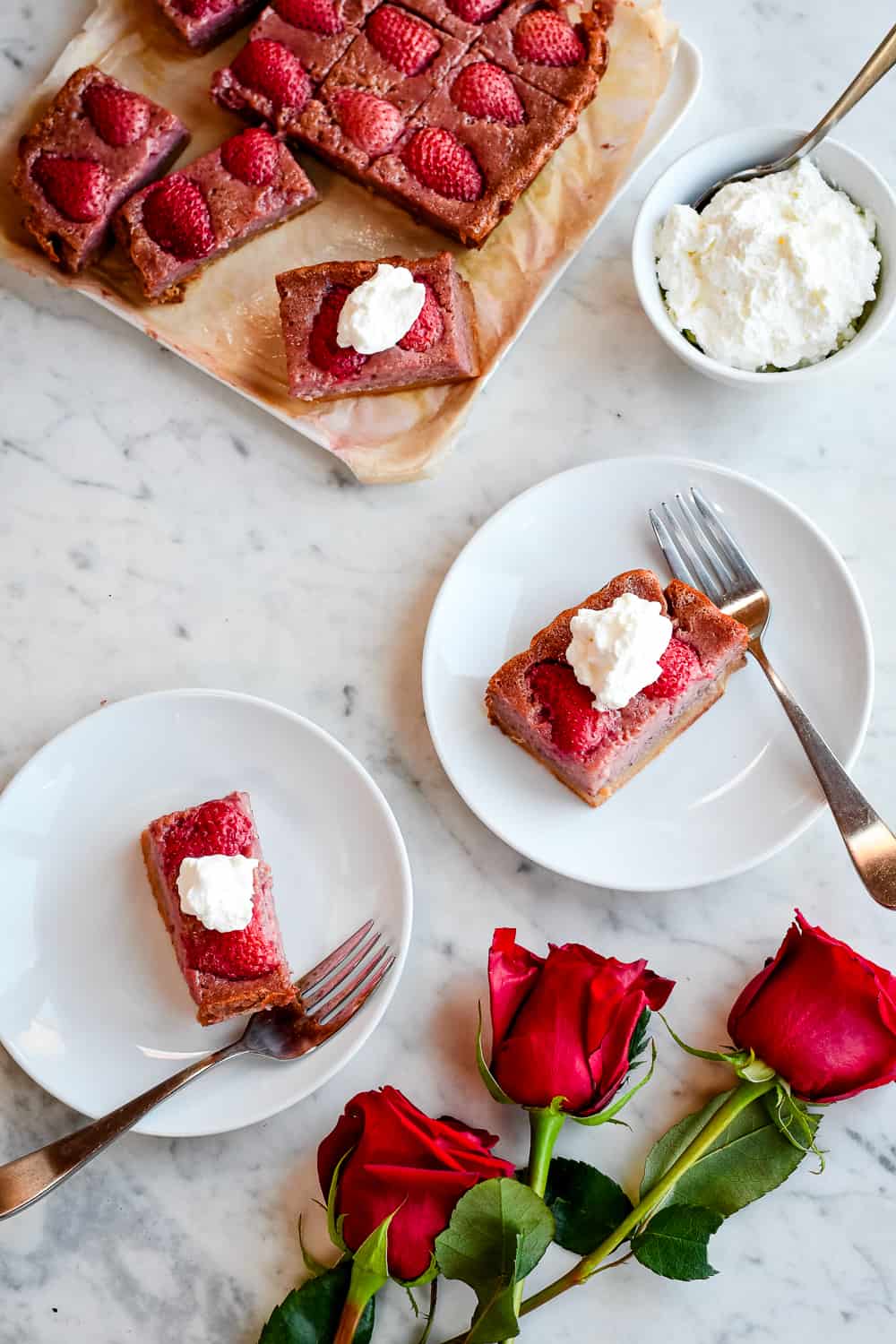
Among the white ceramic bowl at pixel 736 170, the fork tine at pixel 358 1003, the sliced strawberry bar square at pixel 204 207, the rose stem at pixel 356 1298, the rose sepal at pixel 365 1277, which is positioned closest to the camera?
the rose sepal at pixel 365 1277

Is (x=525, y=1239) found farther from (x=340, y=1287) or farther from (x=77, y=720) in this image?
(x=77, y=720)

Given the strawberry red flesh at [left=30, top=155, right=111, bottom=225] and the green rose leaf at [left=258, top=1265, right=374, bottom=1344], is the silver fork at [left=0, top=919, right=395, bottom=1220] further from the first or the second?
the strawberry red flesh at [left=30, top=155, right=111, bottom=225]

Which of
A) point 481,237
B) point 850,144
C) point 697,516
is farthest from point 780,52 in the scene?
point 697,516

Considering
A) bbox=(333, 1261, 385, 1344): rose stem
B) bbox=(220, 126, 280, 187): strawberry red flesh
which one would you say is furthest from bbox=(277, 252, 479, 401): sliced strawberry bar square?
bbox=(333, 1261, 385, 1344): rose stem

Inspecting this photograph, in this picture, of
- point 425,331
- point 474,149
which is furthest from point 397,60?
point 425,331

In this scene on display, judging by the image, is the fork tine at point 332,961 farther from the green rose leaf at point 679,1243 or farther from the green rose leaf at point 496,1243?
the green rose leaf at point 679,1243

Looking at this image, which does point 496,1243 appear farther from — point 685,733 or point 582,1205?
point 685,733

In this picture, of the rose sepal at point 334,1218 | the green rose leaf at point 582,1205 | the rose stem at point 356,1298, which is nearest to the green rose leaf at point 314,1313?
the rose stem at point 356,1298
